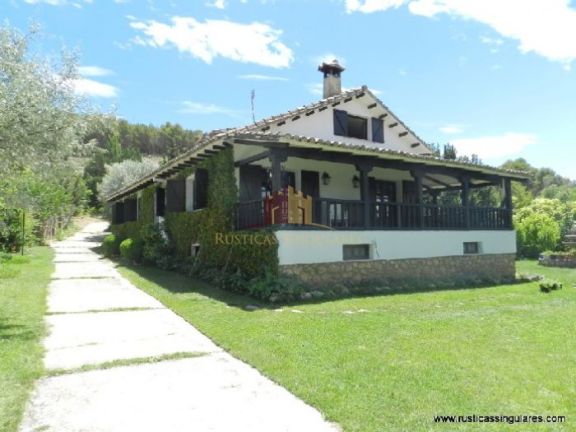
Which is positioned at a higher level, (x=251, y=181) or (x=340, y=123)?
(x=340, y=123)

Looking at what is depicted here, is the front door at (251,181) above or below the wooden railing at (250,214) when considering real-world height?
above

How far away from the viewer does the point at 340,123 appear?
53.2ft

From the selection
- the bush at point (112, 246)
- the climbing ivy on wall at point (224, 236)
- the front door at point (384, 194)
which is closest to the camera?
the climbing ivy on wall at point (224, 236)

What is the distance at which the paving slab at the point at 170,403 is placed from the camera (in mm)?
3502

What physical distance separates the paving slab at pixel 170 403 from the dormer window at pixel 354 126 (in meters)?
12.5

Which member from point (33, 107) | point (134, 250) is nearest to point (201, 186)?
point (134, 250)

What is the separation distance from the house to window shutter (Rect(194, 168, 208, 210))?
0.03m

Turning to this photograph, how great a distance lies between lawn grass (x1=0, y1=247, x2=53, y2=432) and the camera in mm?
3918

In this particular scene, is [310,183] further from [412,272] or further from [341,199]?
[412,272]

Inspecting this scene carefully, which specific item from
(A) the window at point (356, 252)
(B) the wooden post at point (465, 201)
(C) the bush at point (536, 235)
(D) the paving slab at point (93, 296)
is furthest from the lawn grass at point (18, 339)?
(C) the bush at point (536, 235)

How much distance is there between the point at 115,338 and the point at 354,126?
12836 mm

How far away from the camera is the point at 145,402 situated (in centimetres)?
396

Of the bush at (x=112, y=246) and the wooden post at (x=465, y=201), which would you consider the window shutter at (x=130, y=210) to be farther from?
the wooden post at (x=465, y=201)

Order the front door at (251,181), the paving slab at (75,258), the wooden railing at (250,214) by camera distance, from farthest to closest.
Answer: the paving slab at (75,258) < the front door at (251,181) < the wooden railing at (250,214)
